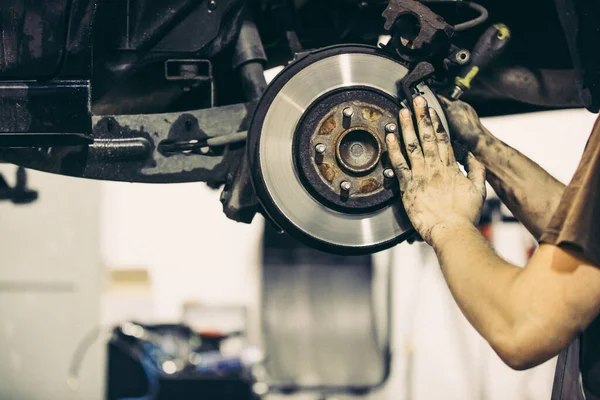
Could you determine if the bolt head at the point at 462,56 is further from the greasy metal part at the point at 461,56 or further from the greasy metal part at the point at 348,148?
the greasy metal part at the point at 348,148

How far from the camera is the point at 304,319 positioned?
13.5 ft

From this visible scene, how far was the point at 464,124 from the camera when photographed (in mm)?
1349

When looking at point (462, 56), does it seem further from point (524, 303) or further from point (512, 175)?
point (524, 303)

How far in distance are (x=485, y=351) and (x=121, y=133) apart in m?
2.63

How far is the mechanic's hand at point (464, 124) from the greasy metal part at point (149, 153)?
36 cm

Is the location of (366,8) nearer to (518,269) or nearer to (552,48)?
(552,48)

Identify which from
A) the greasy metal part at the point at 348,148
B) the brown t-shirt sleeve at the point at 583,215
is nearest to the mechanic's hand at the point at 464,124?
the greasy metal part at the point at 348,148

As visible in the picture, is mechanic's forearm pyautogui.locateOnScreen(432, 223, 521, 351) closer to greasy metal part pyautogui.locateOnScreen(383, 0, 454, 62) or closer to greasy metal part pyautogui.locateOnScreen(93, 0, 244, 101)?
greasy metal part pyautogui.locateOnScreen(383, 0, 454, 62)

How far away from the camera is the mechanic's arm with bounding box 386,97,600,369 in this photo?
812 mm

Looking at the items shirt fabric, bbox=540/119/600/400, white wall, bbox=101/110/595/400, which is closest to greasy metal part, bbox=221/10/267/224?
shirt fabric, bbox=540/119/600/400

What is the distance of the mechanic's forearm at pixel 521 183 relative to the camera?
4.52ft

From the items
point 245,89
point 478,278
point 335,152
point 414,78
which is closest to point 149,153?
point 245,89

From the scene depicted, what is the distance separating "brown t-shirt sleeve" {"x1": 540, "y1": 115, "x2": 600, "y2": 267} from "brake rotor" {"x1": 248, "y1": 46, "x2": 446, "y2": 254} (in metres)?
0.31

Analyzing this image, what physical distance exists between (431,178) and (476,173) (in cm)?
10
